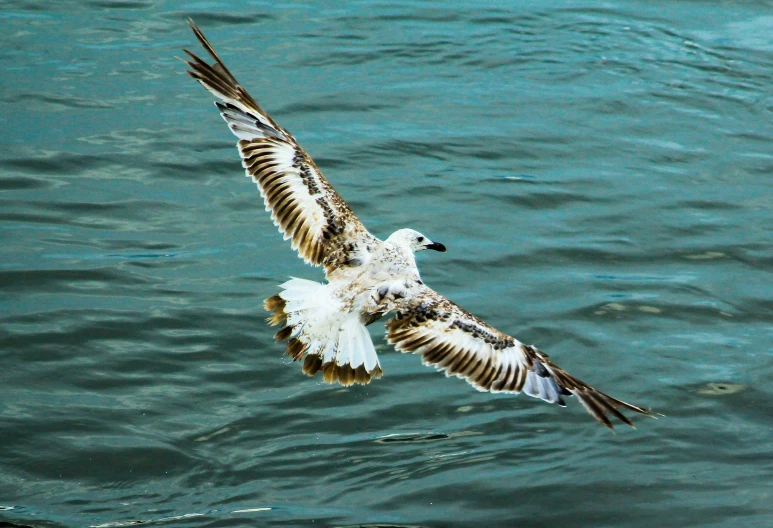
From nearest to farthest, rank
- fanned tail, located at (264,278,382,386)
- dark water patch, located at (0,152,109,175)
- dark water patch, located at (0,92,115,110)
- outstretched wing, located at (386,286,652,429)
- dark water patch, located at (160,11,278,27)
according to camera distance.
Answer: outstretched wing, located at (386,286,652,429), fanned tail, located at (264,278,382,386), dark water patch, located at (0,152,109,175), dark water patch, located at (0,92,115,110), dark water patch, located at (160,11,278,27)

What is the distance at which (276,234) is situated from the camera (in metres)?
8.88

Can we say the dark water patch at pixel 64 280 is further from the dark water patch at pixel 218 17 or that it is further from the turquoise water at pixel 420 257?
the dark water patch at pixel 218 17

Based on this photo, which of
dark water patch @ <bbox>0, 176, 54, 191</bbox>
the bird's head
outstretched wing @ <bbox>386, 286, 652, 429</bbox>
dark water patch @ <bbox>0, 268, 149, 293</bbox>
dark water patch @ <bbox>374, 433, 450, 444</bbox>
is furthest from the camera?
dark water patch @ <bbox>0, 176, 54, 191</bbox>

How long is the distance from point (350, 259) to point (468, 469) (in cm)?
145

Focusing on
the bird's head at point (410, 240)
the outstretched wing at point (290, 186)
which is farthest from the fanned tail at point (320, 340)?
the bird's head at point (410, 240)

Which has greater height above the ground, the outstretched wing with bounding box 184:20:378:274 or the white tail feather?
the outstretched wing with bounding box 184:20:378:274

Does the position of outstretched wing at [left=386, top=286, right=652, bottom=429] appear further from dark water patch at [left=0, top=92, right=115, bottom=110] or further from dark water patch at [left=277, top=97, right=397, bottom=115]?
dark water patch at [left=0, top=92, right=115, bottom=110]

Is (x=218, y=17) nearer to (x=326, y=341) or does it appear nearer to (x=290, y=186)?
(x=290, y=186)

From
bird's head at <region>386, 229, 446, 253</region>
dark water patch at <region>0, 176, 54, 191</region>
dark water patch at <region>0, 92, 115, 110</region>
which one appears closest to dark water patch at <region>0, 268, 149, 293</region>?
dark water patch at <region>0, 176, 54, 191</region>

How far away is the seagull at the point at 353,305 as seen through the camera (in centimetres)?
587

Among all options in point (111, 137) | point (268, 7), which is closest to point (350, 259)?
point (111, 137)

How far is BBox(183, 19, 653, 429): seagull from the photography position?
19.3ft

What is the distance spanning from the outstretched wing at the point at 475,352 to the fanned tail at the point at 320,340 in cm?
23

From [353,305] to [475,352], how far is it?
0.76 m
